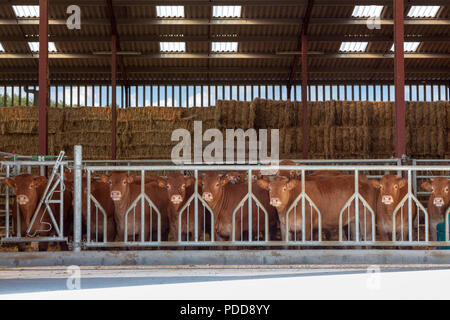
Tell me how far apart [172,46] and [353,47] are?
697 centimetres

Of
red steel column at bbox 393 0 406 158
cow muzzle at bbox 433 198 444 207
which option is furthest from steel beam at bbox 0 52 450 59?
cow muzzle at bbox 433 198 444 207

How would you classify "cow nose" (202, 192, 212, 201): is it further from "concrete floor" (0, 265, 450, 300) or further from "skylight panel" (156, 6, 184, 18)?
"skylight panel" (156, 6, 184, 18)

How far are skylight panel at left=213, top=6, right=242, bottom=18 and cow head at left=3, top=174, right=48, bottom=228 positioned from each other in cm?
1165

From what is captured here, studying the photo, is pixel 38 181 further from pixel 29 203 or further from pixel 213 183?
pixel 213 183

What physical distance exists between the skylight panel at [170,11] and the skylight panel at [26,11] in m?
4.14

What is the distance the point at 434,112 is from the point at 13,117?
1575cm

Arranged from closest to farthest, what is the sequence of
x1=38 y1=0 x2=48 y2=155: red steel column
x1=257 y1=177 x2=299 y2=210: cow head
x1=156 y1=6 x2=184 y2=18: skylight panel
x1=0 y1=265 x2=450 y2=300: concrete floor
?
x1=0 y1=265 x2=450 y2=300: concrete floor < x1=257 y1=177 x2=299 y2=210: cow head < x1=38 y1=0 x2=48 y2=155: red steel column < x1=156 y1=6 x2=184 y2=18: skylight panel

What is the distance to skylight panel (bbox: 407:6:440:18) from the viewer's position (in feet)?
55.4

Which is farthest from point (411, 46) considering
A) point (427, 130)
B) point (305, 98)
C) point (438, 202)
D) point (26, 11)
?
point (26, 11)

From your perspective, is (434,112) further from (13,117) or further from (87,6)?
(13,117)

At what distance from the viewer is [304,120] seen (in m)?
17.1

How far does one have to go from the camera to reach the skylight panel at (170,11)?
55.6ft

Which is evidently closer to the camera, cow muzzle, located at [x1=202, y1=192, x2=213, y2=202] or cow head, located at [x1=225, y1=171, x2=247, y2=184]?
cow muzzle, located at [x1=202, y1=192, x2=213, y2=202]

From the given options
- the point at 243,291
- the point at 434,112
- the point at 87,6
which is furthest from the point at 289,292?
the point at 434,112
